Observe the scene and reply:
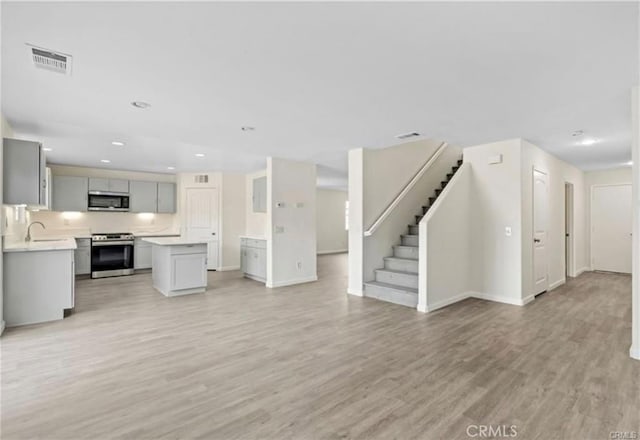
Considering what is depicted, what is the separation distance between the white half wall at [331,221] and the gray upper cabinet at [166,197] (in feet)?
16.4

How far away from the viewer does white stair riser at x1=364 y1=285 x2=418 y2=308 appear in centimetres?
465

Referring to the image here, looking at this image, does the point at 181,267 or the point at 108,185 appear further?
the point at 108,185

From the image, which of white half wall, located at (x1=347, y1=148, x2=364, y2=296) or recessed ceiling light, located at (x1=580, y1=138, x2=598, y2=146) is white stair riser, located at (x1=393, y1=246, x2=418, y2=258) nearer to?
white half wall, located at (x1=347, y1=148, x2=364, y2=296)

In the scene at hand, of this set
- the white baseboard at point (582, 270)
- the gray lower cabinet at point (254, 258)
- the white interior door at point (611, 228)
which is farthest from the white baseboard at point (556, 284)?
the gray lower cabinet at point (254, 258)

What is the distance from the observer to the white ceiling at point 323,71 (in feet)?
6.28

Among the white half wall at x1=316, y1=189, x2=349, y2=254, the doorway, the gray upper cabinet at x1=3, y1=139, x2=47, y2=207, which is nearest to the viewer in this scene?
the gray upper cabinet at x1=3, y1=139, x2=47, y2=207

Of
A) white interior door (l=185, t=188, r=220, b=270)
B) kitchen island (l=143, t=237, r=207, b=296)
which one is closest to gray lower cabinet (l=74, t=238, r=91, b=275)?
white interior door (l=185, t=188, r=220, b=270)

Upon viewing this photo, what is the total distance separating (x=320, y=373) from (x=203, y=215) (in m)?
6.54

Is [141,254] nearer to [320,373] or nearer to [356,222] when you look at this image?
[356,222]

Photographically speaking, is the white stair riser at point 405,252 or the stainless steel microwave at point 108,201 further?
the stainless steel microwave at point 108,201

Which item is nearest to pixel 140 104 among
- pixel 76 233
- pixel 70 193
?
pixel 70 193

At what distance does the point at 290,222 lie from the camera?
6344 millimetres

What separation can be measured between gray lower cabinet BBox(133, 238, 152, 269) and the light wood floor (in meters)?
3.07

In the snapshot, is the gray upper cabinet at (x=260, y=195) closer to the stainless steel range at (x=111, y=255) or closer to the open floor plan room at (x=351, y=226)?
the open floor plan room at (x=351, y=226)
